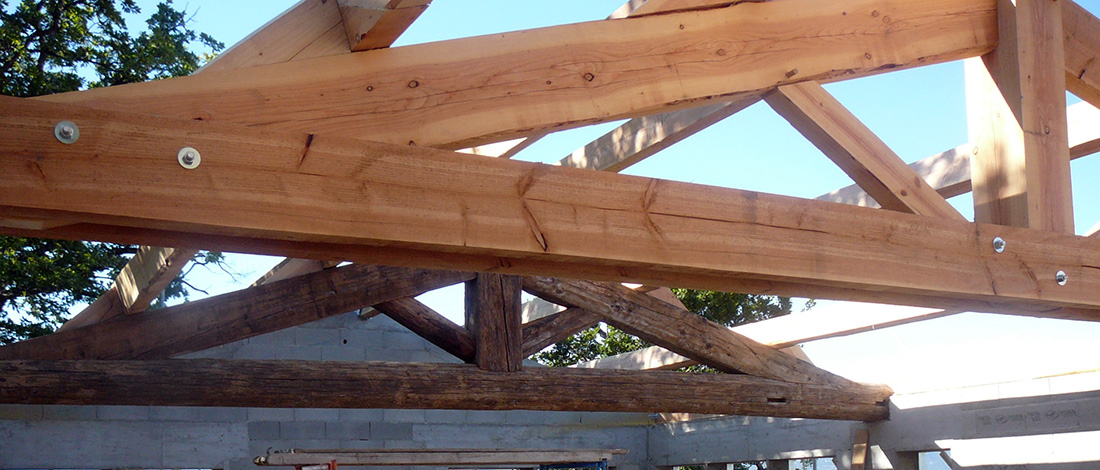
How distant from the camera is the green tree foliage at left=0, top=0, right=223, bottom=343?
351 inches

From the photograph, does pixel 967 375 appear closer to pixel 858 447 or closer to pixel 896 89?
pixel 858 447

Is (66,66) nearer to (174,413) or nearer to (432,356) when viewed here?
(174,413)

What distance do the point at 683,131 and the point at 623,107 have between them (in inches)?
65.5

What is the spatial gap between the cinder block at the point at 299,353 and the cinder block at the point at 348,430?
1.87ft

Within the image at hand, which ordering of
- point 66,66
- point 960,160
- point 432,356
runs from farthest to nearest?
point 66,66 < point 432,356 < point 960,160

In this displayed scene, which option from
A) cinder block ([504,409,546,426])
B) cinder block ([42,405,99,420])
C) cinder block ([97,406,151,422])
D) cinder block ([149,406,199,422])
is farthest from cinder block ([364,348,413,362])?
cinder block ([42,405,99,420])

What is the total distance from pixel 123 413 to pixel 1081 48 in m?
6.78

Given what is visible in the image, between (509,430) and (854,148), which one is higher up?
(854,148)

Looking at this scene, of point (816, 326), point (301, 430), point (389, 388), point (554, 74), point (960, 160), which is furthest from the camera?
point (301, 430)

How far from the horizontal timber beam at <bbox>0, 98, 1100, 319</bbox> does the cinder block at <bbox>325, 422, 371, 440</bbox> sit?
5931 mm

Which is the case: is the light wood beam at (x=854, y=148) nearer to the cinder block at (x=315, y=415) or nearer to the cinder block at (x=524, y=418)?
the cinder block at (x=315, y=415)

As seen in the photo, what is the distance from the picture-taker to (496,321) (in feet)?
18.7

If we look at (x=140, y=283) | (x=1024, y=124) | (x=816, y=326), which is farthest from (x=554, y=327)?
(x=1024, y=124)

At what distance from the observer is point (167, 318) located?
5410 mm
